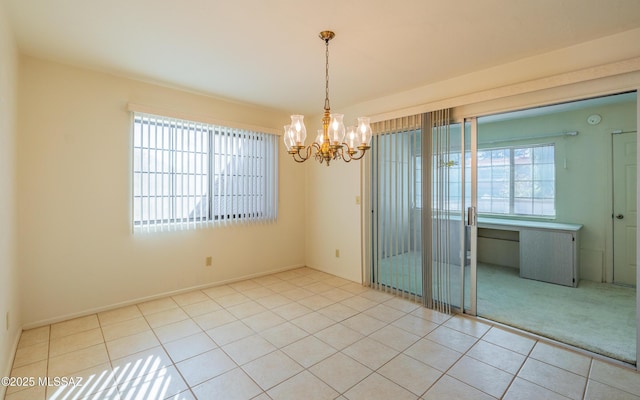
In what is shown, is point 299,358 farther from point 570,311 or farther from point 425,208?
point 570,311

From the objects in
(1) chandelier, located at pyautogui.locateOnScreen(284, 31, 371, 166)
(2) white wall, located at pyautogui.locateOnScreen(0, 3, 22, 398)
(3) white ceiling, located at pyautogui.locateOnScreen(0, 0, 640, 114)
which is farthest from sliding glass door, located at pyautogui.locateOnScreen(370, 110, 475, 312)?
(2) white wall, located at pyautogui.locateOnScreen(0, 3, 22, 398)

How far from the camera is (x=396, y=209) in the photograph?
366 centimetres

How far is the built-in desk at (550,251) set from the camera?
12.9 ft

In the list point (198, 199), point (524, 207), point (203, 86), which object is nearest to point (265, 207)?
point (198, 199)

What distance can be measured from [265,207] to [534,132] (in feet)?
14.9

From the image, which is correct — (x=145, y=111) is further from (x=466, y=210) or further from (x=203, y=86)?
(x=466, y=210)

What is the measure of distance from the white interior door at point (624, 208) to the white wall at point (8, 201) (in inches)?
256

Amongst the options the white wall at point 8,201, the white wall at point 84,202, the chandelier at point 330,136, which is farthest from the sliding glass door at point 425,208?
the white wall at point 8,201

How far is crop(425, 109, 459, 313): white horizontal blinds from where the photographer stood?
3.17m

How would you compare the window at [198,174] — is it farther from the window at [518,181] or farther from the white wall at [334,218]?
the window at [518,181]

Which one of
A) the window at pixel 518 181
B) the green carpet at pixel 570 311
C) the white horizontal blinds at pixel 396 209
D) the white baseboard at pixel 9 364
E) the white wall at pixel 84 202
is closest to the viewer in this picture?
the white baseboard at pixel 9 364

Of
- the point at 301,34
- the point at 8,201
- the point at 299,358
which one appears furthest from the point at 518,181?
the point at 8,201

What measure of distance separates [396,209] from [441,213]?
23.2 inches

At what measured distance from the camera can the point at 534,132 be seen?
4.73 m
